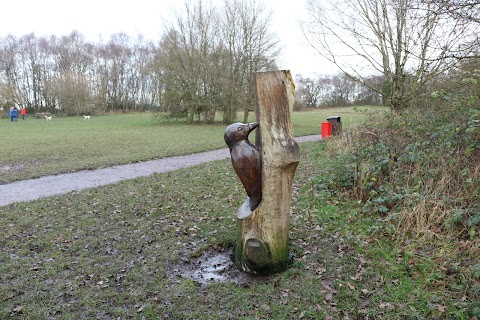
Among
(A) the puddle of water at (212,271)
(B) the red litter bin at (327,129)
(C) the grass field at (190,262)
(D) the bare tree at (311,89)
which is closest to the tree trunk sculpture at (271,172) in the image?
(A) the puddle of water at (212,271)

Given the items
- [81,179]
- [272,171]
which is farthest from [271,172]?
→ [81,179]

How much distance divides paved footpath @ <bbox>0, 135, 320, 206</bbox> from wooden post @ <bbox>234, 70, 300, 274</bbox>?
5.82m

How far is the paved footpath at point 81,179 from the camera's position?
25.6 feet

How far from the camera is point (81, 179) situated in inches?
363

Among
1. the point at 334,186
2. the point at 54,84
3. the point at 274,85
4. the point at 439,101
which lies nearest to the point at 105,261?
the point at 274,85

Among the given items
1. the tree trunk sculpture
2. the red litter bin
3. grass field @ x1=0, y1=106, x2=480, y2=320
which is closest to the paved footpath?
grass field @ x1=0, y1=106, x2=480, y2=320

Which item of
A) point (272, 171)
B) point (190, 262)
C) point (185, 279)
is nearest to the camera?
point (272, 171)

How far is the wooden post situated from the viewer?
3.83 metres

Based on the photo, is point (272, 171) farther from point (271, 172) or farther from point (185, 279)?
point (185, 279)

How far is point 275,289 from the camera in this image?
373 centimetres

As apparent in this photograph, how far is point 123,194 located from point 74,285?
12.7 ft

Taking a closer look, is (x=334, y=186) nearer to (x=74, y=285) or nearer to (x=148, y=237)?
(x=148, y=237)

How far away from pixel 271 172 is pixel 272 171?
0.05 feet

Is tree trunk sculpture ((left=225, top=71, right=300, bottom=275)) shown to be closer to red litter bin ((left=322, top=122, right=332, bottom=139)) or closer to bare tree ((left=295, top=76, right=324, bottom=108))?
red litter bin ((left=322, top=122, right=332, bottom=139))
